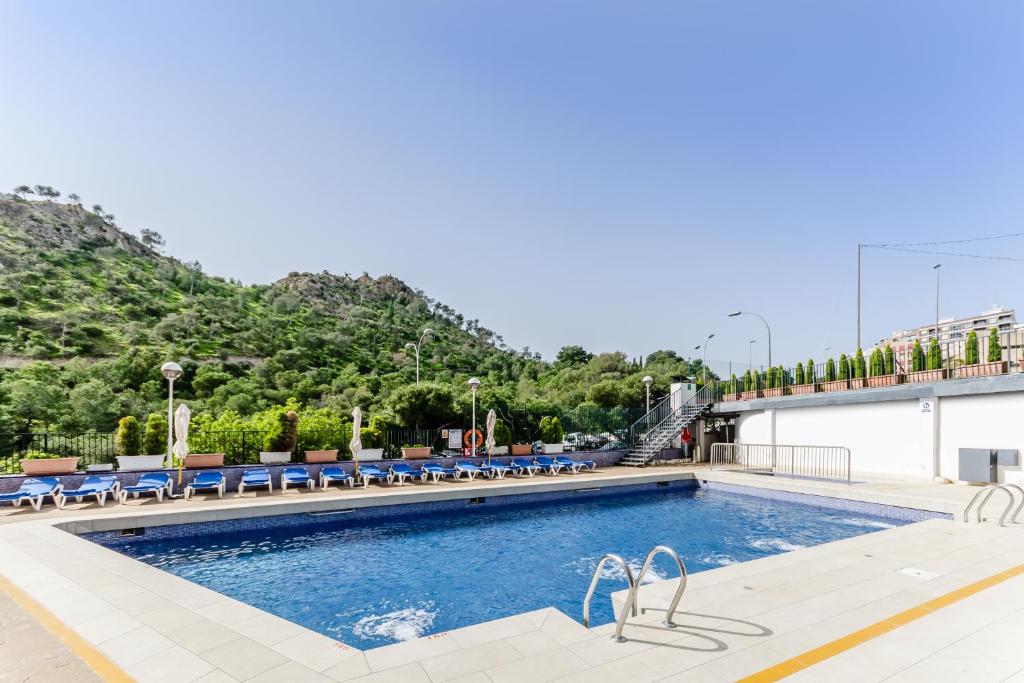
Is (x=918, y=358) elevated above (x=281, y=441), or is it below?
above

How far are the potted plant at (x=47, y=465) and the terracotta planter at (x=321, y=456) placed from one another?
4566mm

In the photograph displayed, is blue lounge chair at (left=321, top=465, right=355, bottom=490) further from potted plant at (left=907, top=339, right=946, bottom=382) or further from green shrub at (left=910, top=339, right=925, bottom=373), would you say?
green shrub at (left=910, top=339, right=925, bottom=373)

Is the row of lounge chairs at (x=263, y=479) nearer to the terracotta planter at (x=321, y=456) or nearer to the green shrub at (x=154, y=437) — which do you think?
the terracotta planter at (x=321, y=456)

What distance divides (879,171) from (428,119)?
583 inches

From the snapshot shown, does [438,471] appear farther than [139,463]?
Yes

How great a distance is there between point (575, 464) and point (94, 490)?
11801 mm

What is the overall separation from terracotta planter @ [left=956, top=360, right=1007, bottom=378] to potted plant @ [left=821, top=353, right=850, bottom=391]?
3121mm

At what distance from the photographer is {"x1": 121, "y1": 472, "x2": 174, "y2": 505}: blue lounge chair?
1028 cm

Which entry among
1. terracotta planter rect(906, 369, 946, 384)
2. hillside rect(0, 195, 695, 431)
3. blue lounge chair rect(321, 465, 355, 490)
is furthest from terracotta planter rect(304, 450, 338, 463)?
terracotta planter rect(906, 369, 946, 384)

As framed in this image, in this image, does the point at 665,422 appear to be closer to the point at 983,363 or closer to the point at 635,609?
the point at 983,363

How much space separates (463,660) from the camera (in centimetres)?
357

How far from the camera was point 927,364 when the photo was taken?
14.1 metres

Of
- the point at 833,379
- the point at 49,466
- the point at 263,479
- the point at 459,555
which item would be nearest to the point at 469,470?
the point at 263,479

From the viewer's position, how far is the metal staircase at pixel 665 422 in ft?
60.3
